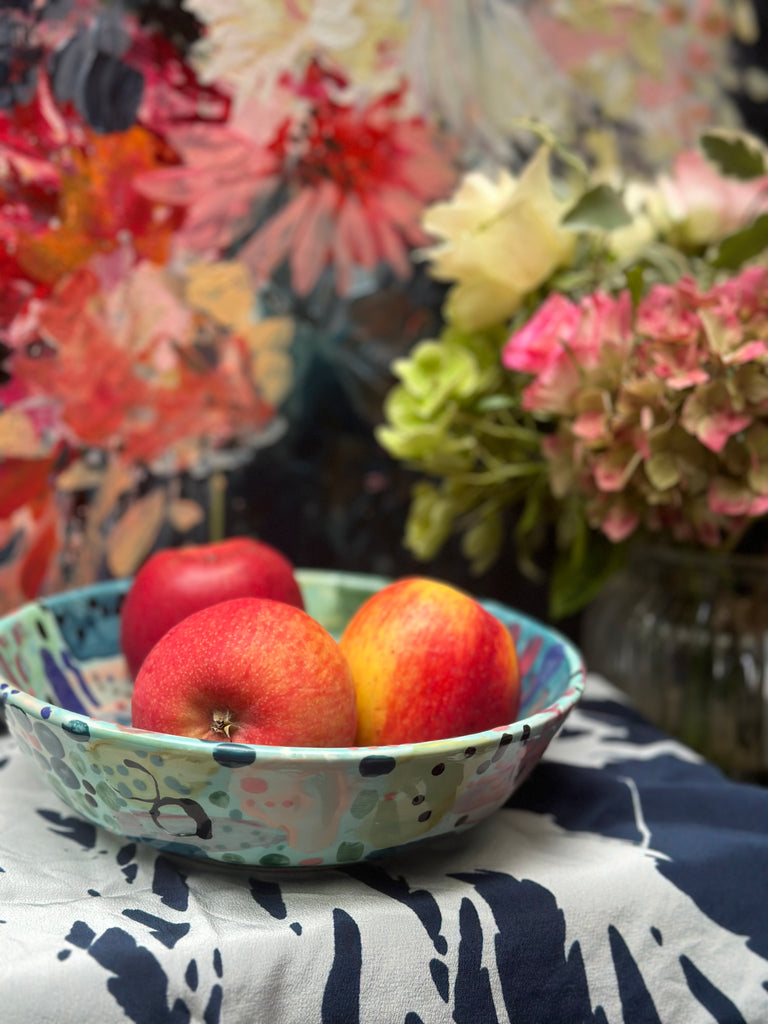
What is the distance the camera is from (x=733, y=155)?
648 mm

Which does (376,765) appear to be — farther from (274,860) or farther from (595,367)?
(595,367)

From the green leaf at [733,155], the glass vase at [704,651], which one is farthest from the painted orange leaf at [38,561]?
the green leaf at [733,155]

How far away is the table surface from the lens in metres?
0.35

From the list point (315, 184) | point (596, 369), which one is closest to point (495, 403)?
point (596, 369)

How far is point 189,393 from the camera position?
0.73 m

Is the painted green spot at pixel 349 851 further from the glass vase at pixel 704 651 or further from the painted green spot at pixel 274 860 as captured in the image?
the glass vase at pixel 704 651

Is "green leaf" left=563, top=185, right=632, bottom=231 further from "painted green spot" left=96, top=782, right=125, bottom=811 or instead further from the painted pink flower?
"painted green spot" left=96, top=782, right=125, bottom=811

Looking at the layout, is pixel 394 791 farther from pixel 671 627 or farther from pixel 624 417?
pixel 671 627

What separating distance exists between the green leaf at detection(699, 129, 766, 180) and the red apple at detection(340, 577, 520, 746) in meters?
0.42

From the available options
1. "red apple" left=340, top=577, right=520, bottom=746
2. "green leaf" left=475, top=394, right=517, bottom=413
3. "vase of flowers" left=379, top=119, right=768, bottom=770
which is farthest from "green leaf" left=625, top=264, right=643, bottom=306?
"red apple" left=340, top=577, right=520, bottom=746

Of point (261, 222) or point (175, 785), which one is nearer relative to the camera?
point (175, 785)

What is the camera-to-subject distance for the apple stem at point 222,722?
401 mm

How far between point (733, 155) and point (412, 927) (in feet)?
1.91

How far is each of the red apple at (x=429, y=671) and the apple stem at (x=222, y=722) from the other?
3.1 inches
